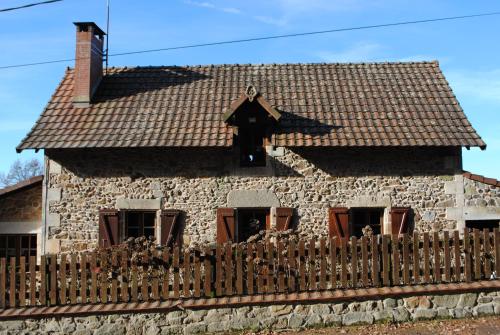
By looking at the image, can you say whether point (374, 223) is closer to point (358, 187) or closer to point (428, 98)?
point (358, 187)

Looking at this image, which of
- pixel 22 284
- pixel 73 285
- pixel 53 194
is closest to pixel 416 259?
pixel 73 285

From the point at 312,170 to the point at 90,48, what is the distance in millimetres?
6480

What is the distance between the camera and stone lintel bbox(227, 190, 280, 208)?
11.5m

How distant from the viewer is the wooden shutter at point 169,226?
11344 millimetres

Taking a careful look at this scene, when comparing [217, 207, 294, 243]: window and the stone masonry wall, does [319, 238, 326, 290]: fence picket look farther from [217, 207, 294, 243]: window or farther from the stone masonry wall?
the stone masonry wall

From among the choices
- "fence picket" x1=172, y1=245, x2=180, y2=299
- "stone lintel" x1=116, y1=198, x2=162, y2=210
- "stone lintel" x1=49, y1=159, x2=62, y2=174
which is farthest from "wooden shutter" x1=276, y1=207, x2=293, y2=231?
"stone lintel" x1=49, y1=159, x2=62, y2=174

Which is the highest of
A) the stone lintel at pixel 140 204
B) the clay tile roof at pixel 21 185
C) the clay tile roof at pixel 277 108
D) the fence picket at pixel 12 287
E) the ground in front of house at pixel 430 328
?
the clay tile roof at pixel 277 108

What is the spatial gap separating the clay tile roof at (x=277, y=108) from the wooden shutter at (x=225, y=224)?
4.93 feet

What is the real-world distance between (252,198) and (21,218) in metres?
5.29

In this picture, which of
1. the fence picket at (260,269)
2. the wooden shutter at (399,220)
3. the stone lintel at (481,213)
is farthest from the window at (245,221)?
the stone lintel at (481,213)

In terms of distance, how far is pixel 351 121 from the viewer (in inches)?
479

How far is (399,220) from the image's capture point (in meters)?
11.4

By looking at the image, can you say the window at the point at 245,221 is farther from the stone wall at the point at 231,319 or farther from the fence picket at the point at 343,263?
the stone wall at the point at 231,319

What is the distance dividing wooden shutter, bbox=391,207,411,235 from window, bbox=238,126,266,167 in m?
3.17
